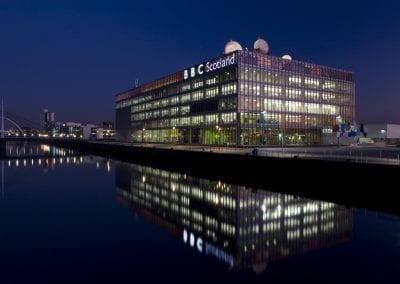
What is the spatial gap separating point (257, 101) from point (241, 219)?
6897cm

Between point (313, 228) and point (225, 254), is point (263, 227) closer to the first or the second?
point (313, 228)

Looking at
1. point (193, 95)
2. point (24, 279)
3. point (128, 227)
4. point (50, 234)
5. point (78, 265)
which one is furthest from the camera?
point (193, 95)

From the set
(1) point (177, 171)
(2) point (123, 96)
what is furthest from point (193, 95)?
(2) point (123, 96)

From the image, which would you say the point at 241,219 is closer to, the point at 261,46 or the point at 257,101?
the point at 257,101

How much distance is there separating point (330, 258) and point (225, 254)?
5.37m

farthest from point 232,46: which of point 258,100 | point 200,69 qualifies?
point 258,100

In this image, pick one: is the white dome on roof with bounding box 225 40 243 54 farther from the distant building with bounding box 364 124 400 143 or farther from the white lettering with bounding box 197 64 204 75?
the distant building with bounding box 364 124 400 143

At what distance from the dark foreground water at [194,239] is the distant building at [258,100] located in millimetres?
53042

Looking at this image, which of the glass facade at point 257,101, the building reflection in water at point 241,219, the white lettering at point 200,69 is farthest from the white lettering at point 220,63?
the building reflection in water at point 241,219

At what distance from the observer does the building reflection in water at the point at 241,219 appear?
19.6 meters

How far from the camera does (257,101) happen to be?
92.2 m

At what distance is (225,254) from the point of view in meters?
18.9

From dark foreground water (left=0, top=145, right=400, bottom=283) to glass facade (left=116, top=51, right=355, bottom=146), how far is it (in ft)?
184

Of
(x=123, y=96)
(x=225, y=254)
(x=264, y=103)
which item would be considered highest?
(x=123, y=96)
